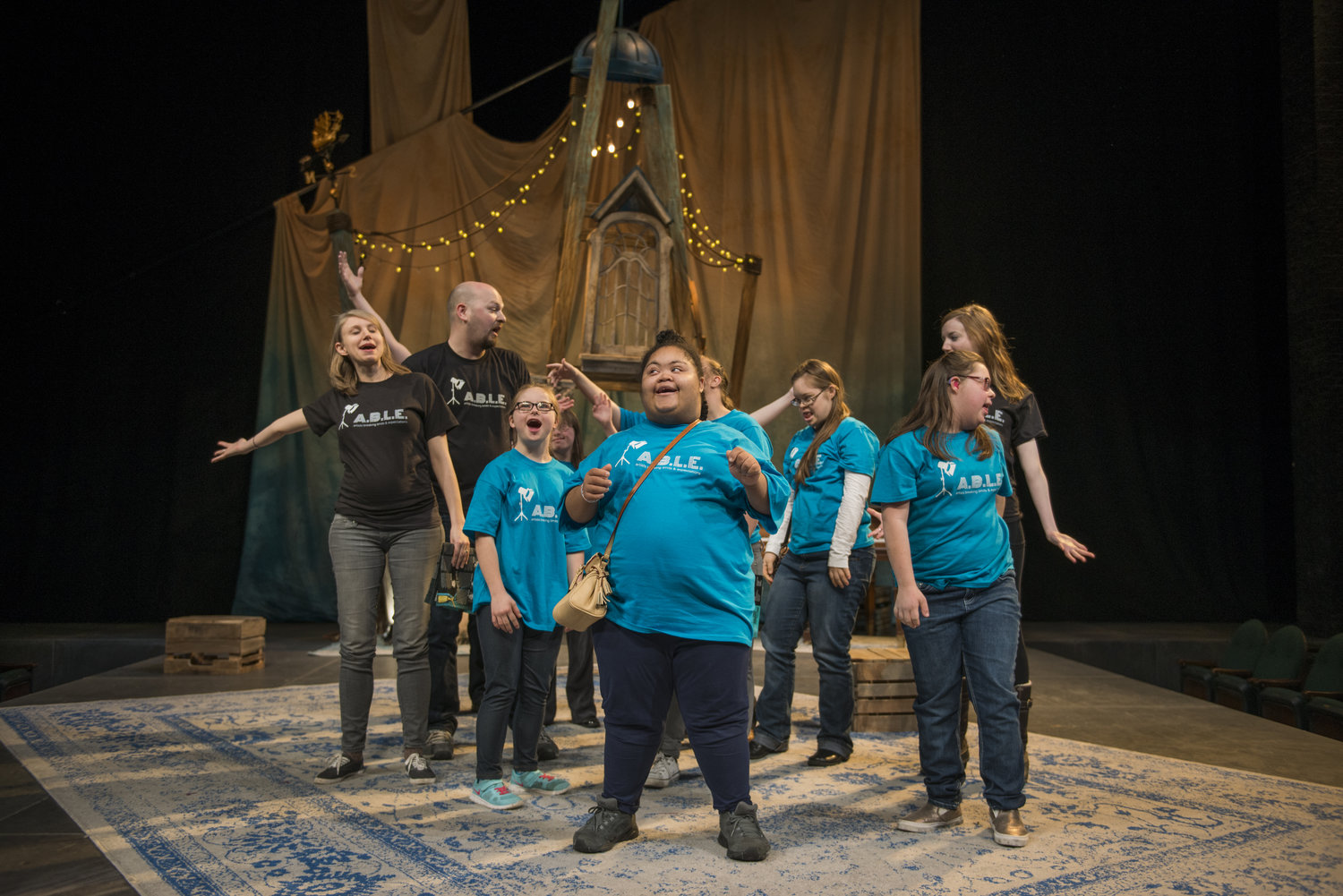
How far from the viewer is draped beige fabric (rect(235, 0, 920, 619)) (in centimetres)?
805

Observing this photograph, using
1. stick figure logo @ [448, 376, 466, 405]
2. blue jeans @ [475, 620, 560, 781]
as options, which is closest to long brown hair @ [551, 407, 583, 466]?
stick figure logo @ [448, 376, 466, 405]

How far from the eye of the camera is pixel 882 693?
4.15 meters

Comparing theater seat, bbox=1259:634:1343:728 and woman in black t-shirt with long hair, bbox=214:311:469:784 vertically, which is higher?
woman in black t-shirt with long hair, bbox=214:311:469:784

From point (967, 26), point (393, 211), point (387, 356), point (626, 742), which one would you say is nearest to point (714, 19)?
point (967, 26)

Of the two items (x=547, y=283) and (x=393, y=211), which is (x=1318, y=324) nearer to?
(x=547, y=283)

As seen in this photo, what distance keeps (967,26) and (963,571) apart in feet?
26.6

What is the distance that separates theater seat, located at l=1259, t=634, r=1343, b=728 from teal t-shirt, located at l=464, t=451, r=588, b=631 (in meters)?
4.54

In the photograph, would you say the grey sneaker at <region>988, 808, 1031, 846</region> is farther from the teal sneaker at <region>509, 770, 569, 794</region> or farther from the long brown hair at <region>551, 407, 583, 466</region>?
the long brown hair at <region>551, 407, 583, 466</region>

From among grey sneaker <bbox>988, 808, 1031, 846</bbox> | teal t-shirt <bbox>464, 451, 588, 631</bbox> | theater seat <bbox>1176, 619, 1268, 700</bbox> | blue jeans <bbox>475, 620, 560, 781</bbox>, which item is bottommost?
theater seat <bbox>1176, 619, 1268, 700</bbox>

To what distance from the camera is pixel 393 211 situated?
8.32m

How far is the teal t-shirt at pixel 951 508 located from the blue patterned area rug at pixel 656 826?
2.44ft

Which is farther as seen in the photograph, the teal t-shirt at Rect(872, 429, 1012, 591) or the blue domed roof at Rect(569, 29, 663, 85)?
the blue domed roof at Rect(569, 29, 663, 85)

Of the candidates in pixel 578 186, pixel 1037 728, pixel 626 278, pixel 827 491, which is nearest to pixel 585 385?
pixel 827 491

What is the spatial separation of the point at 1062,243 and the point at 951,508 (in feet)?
24.4
